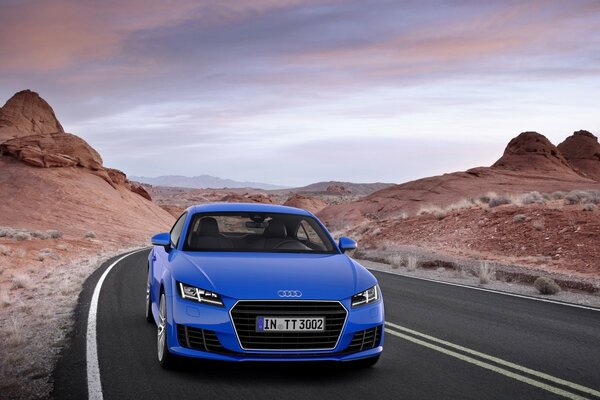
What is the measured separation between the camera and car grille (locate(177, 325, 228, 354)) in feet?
17.1

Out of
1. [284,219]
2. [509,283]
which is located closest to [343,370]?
[284,219]

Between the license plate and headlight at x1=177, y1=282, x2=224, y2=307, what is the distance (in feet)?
1.28

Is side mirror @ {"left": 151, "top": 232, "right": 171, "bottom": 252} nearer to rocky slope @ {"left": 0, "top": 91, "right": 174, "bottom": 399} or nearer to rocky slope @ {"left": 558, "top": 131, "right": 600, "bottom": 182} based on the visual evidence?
rocky slope @ {"left": 0, "top": 91, "right": 174, "bottom": 399}

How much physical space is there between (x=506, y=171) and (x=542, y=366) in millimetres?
57568

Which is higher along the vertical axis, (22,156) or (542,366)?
(22,156)

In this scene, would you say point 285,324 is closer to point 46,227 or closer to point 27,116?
point 46,227

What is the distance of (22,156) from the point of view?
185ft

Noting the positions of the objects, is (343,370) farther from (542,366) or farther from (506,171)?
(506,171)

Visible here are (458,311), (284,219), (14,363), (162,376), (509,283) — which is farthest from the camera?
(509,283)

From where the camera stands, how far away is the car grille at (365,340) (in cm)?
545

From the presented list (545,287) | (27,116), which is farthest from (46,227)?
(545,287)

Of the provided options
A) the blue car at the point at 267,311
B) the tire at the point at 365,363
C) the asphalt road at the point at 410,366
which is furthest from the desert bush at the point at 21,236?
the tire at the point at 365,363

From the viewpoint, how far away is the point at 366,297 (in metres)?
5.63

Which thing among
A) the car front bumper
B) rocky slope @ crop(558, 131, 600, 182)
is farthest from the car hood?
rocky slope @ crop(558, 131, 600, 182)
